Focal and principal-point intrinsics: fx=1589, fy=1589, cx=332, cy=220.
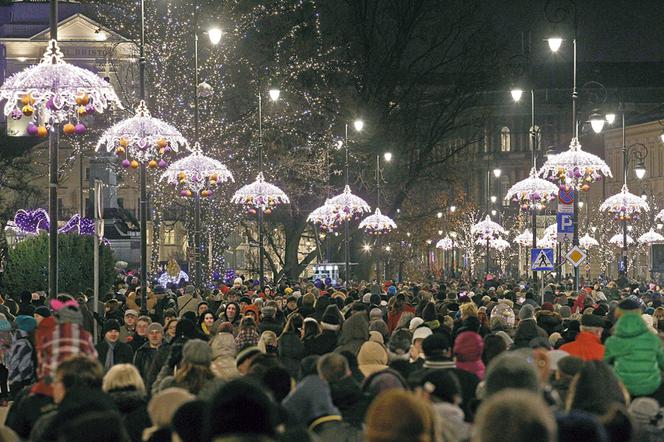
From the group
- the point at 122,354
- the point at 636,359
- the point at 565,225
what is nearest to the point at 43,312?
the point at 122,354

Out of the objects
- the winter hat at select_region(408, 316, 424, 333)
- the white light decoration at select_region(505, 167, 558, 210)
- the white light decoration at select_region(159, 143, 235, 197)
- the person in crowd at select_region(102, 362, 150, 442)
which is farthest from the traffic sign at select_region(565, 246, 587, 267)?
the person in crowd at select_region(102, 362, 150, 442)

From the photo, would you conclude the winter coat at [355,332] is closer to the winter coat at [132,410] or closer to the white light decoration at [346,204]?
the winter coat at [132,410]

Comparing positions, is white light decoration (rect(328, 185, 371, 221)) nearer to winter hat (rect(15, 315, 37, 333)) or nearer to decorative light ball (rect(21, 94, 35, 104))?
winter hat (rect(15, 315, 37, 333))

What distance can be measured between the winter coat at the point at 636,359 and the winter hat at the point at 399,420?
6328mm

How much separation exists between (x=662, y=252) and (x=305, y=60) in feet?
45.1

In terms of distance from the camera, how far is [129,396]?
10562 millimetres

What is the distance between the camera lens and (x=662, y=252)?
5384 cm

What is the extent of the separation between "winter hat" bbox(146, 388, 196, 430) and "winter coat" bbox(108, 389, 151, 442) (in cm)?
24

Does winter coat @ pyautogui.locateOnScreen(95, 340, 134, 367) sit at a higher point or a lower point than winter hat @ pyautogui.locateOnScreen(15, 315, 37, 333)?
lower

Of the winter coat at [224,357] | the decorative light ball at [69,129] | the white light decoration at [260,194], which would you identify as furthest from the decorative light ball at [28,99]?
the white light decoration at [260,194]

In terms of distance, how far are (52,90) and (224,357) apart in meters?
6.67

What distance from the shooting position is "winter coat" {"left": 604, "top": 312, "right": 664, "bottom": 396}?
1309 cm

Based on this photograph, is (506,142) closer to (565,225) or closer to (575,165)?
(565,225)

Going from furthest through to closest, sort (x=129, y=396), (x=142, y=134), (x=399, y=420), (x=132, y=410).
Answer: (x=142, y=134), (x=129, y=396), (x=132, y=410), (x=399, y=420)
